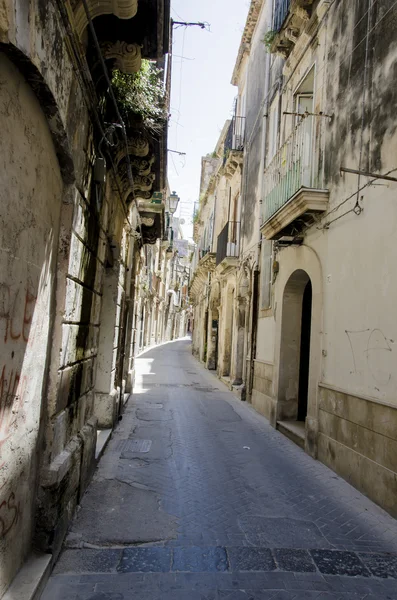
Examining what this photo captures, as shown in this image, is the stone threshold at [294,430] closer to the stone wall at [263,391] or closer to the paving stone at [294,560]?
the stone wall at [263,391]

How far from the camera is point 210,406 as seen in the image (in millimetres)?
11039

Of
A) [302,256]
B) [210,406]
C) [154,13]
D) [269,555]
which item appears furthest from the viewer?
[210,406]

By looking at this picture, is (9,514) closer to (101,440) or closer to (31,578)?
(31,578)

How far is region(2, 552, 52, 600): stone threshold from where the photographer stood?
2727 millimetres

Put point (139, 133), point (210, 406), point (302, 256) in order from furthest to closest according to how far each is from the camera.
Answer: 1. point (210, 406)
2. point (302, 256)
3. point (139, 133)

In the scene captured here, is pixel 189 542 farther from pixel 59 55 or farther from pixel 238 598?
pixel 59 55

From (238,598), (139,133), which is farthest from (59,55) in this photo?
(238,598)

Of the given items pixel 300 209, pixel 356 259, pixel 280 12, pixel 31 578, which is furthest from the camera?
pixel 280 12

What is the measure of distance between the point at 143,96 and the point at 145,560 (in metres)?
5.13

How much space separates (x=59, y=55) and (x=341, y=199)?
4.73 metres

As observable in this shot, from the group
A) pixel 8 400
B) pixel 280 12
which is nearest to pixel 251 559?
pixel 8 400

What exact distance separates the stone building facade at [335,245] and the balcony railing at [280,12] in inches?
2.1

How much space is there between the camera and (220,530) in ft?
13.8

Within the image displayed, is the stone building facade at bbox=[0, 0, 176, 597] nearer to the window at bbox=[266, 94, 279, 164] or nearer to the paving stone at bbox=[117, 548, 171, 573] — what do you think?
the paving stone at bbox=[117, 548, 171, 573]
